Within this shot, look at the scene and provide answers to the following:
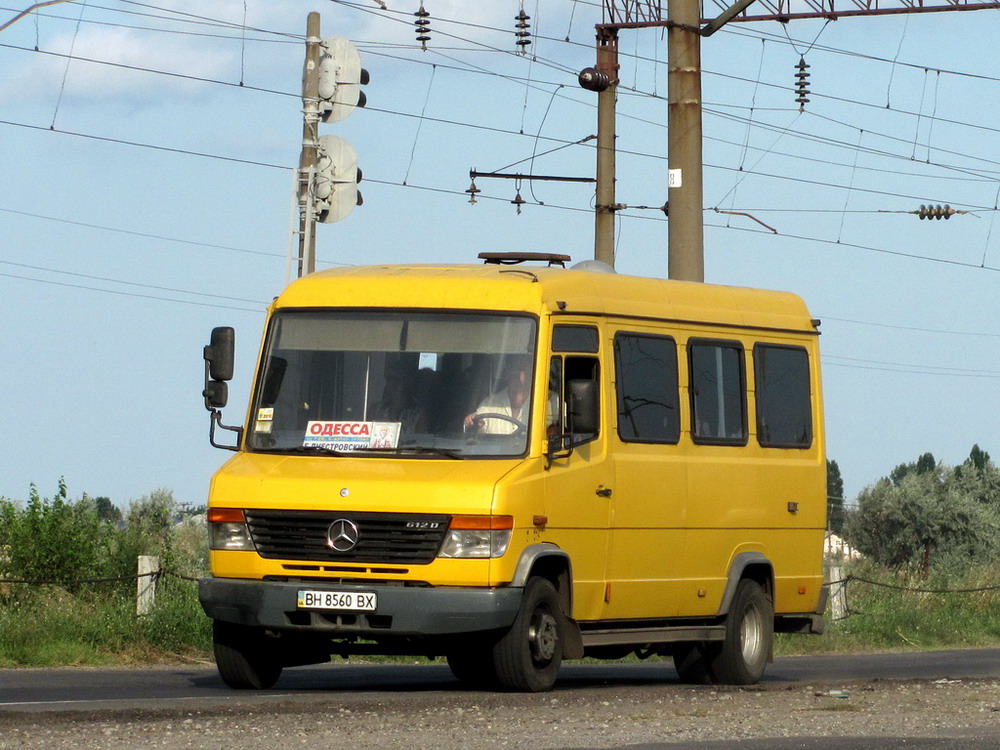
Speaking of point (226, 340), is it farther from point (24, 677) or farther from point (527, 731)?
point (527, 731)

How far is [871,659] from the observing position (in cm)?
2311

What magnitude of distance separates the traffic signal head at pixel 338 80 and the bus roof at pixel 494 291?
1009 centimetres

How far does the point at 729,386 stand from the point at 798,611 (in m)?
2.30

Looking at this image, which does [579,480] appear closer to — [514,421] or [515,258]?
[514,421]

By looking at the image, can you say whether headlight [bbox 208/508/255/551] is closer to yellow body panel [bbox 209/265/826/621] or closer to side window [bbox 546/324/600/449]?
yellow body panel [bbox 209/265/826/621]

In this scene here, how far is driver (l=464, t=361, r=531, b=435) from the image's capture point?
14.0 meters

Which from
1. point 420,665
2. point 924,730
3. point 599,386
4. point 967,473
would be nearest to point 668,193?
point 420,665

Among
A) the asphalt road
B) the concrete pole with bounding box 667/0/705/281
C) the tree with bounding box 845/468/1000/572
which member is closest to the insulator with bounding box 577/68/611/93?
the concrete pole with bounding box 667/0/705/281

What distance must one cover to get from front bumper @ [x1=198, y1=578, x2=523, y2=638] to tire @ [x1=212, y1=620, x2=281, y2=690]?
491 mm

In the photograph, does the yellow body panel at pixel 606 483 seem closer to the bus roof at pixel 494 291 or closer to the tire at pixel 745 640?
→ the bus roof at pixel 494 291

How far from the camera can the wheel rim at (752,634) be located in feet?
55.1

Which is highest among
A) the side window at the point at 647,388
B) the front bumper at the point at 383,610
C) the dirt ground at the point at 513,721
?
the side window at the point at 647,388

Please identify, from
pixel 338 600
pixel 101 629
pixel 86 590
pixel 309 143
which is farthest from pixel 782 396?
pixel 309 143

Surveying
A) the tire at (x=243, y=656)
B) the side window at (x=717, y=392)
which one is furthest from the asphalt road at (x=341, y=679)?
the side window at (x=717, y=392)
